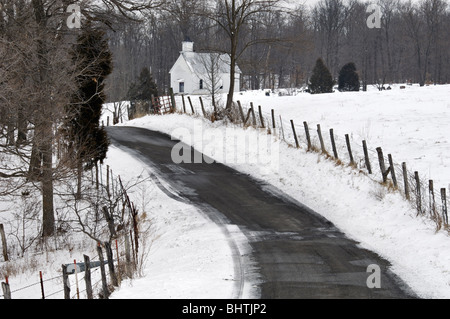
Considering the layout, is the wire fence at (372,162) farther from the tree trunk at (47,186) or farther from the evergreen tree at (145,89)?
the evergreen tree at (145,89)

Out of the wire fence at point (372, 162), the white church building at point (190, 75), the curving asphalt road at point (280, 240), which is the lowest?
the curving asphalt road at point (280, 240)

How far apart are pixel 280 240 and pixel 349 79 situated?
44.8 meters

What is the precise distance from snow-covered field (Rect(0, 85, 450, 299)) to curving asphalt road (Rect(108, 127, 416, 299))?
406 millimetres

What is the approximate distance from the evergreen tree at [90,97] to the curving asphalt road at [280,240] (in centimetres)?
270

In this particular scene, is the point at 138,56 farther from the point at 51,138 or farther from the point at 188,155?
the point at 51,138

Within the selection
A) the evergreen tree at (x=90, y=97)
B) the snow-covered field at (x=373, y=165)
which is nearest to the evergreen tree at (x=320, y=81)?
the snow-covered field at (x=373, y=165)

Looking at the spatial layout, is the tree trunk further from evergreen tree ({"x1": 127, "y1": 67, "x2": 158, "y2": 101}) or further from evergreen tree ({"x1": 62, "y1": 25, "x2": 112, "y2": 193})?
evergreen tree ({"x1": 127, "y1": 67, "x2": 158, "y2": 101})

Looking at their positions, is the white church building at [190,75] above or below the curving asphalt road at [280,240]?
above

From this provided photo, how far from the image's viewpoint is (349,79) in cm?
5509

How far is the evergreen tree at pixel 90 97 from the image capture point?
1920cm

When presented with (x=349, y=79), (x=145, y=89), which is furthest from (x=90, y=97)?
(x=349, y=79)

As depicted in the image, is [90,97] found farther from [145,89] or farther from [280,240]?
[145,89]
